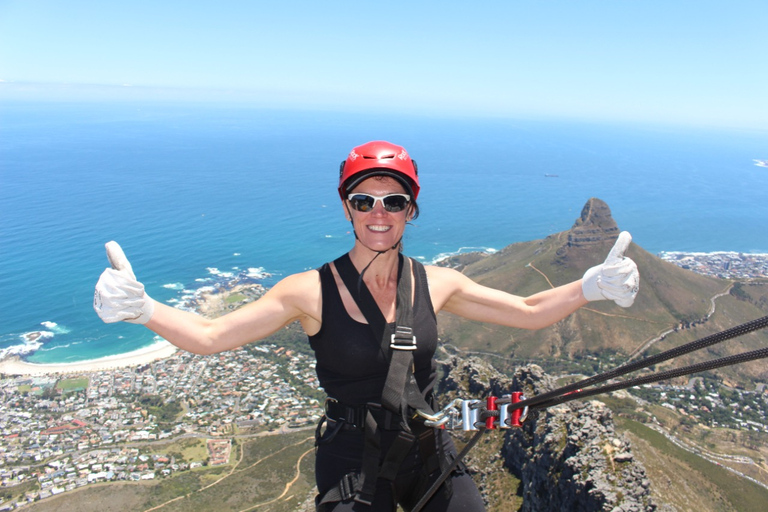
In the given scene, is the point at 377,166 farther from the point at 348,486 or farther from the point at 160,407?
the point at 160,407

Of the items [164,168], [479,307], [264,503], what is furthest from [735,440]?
[164,168]

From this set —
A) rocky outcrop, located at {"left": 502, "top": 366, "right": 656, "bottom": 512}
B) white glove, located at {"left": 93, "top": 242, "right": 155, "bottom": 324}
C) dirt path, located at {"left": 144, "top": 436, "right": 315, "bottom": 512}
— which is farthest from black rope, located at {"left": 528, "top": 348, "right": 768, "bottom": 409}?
dirt path, located at {"left": 144, "top": 436, "right": 315, "bottom": 512}

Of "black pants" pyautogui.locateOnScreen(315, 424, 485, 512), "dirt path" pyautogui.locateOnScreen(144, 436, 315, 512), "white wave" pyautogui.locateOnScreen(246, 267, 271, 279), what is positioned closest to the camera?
"black pants" pyautogui.locateOnScreen(315, 424, 485, 512)

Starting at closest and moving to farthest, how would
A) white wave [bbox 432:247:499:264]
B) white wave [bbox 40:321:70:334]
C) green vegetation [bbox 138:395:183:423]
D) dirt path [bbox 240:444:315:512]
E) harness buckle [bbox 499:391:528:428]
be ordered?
harness buckle [bbox 499:391:528:428]
dirt path [bbox 240:444:315:512]
green vegetation [bbox 138:395:183:423]
white wave [bbox 40:321:70:334]
white wave [bbox 432:247:499:264]

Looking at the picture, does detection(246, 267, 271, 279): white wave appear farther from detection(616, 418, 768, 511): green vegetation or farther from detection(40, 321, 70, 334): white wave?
detection(616, 418, 768, 511): green vegetation

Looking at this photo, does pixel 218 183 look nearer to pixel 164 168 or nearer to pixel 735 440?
pixel 164 168

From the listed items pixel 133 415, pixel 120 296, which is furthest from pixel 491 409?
pixel 133 415

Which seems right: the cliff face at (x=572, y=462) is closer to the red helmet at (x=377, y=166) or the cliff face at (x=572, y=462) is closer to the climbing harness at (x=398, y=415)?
the climbing harness at (x=398, y=415)
